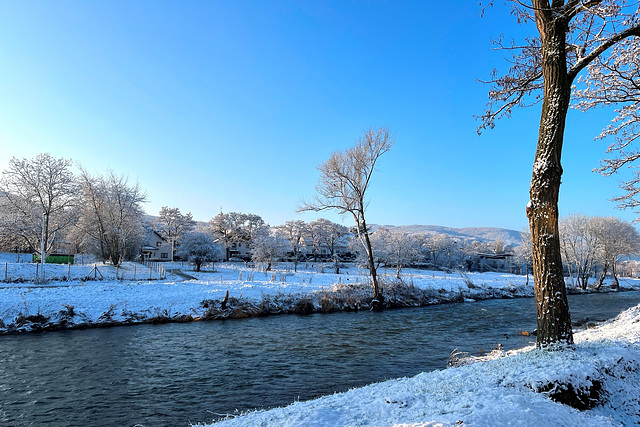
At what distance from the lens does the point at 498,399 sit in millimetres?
4617

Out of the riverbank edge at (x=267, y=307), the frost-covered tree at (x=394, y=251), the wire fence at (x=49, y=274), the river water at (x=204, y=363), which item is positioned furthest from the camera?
the frost-covered tree at (x=394, y=251)

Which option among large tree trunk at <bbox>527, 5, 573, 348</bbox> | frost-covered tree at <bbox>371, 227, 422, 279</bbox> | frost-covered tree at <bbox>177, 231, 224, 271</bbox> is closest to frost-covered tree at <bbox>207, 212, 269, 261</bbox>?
frost-covered tree at <bbox>371, 227, 422, 279</bbox>

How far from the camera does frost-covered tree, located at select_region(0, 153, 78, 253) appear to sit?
3512 cm

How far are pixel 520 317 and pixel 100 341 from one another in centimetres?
2374

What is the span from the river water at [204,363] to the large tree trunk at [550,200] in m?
4.50

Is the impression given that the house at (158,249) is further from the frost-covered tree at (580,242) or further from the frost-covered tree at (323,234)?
the frost-covered tree at (580,242)

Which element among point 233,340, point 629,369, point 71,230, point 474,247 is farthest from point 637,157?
point 474,247

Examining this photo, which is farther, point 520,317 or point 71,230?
point 71,230

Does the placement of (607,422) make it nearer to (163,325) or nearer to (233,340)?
(233,340)

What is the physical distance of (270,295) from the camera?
80.2ft

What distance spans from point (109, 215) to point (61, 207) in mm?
5694

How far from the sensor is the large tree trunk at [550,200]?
6797mm

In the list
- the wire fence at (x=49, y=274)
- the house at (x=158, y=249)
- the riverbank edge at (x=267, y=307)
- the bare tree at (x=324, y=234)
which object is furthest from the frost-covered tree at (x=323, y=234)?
the wire fence at (x=49, y=274)

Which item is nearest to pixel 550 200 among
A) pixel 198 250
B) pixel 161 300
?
pixel 161 300
